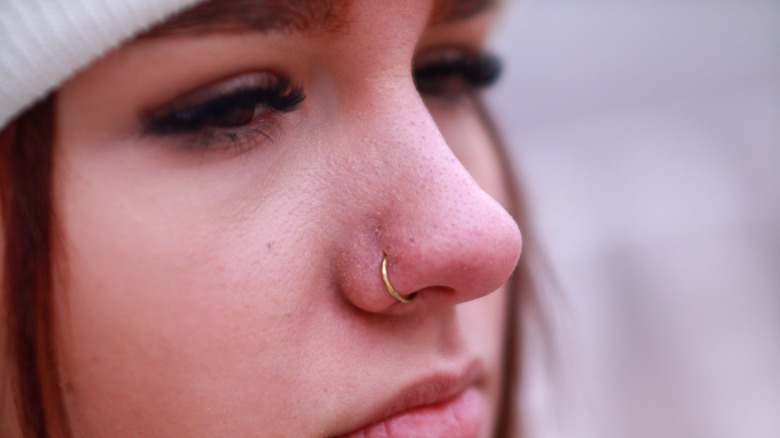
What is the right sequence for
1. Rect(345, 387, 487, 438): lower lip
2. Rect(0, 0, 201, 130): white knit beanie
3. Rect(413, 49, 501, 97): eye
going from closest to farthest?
Rect(0, 0, 201, 130): white knit beanie
Rect(345, 387, 487, 438): lower lip
Rect(413, 49, 501, 97): eye

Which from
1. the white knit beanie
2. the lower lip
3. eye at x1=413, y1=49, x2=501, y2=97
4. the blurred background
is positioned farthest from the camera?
the blurred background

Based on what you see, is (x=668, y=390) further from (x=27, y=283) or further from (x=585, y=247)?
(x=27, y=283)

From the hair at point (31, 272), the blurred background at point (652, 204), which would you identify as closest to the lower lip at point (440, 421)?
the hair at point (31, 272)

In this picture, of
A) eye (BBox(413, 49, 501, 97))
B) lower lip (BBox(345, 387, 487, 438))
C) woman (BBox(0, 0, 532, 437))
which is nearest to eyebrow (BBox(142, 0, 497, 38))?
woman (BBox(0, 0, 532, 437))

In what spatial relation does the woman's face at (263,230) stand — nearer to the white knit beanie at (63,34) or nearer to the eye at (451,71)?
the white knit beanie at (63,34)

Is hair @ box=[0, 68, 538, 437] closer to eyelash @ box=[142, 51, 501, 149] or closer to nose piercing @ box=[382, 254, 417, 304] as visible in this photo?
eyelash @ box=[142, 51, 501, 149]

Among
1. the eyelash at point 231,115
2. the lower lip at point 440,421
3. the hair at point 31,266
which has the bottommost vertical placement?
the lower lip at point 440,421

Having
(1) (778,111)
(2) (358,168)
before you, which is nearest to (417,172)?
(2) (358,168)

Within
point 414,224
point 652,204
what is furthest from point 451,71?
point 652,204
